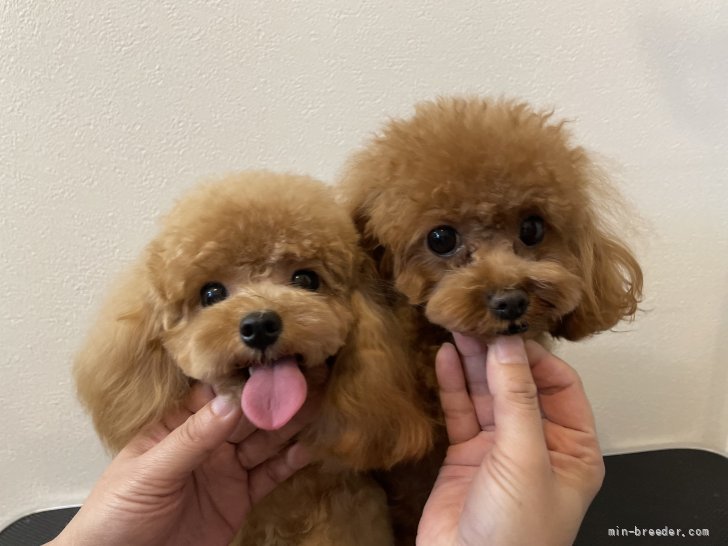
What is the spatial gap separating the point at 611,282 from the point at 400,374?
362 mm

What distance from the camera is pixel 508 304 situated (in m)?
0.66

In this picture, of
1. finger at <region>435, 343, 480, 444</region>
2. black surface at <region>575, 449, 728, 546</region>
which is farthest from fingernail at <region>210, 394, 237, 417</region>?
black surface at <region>575, 449, 728, 546</region>

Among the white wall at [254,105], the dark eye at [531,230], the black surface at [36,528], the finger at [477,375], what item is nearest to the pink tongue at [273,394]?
the finger at [477,375]

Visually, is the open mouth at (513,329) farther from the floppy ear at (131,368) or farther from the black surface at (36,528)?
the black surface at (36,528)

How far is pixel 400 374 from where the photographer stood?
731mm

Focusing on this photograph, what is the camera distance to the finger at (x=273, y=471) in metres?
0.76

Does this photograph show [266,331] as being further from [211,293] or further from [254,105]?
[254,105]

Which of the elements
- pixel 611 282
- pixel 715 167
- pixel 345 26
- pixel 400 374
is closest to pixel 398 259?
pixel 400 374

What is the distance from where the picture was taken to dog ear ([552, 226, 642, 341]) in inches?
31.5

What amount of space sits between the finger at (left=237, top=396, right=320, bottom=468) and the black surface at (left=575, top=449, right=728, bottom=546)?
73 centimetres

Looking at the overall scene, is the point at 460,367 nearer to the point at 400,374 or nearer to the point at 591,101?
the point at 400,374

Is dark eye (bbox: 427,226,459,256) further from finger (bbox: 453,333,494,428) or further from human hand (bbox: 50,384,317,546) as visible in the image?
human hand (bbox: 50,384,317,546)

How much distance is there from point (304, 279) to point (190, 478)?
368 mm

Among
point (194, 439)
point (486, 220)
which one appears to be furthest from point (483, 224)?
point (194, 439)
